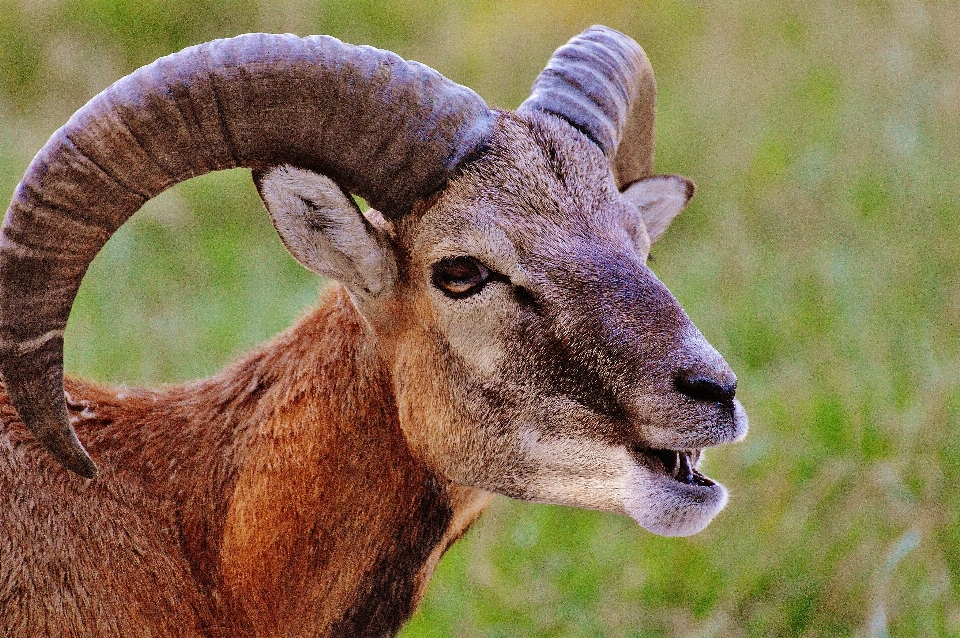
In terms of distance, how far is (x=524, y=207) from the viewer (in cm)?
466

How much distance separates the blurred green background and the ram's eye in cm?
274

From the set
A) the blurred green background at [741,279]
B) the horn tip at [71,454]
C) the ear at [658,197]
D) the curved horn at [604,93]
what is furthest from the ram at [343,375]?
the blurred green background at [741,279]

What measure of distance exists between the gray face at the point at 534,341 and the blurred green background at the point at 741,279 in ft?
7.32

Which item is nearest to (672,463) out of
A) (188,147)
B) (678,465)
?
(678,465)

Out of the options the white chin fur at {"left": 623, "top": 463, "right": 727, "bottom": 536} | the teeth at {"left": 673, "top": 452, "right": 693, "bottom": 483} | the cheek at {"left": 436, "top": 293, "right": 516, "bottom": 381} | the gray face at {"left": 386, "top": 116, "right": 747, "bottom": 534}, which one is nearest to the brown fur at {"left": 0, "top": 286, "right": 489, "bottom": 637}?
the gray face at {"left": 386, "top": 116, "right": 747, "bottom": 534}

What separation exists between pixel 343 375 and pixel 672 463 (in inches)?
51.2

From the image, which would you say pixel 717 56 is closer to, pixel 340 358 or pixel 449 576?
pixel 449 576

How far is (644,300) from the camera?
444 cm

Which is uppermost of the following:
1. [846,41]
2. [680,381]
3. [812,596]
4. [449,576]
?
[846,41]

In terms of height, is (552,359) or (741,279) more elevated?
(741,279)

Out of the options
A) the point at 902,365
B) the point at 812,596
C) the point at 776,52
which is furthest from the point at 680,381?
the point at 776,52

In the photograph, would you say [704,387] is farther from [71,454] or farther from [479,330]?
[71,454]

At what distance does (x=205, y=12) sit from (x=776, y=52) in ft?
19.8

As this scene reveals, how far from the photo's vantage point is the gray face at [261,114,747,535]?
4328mm
